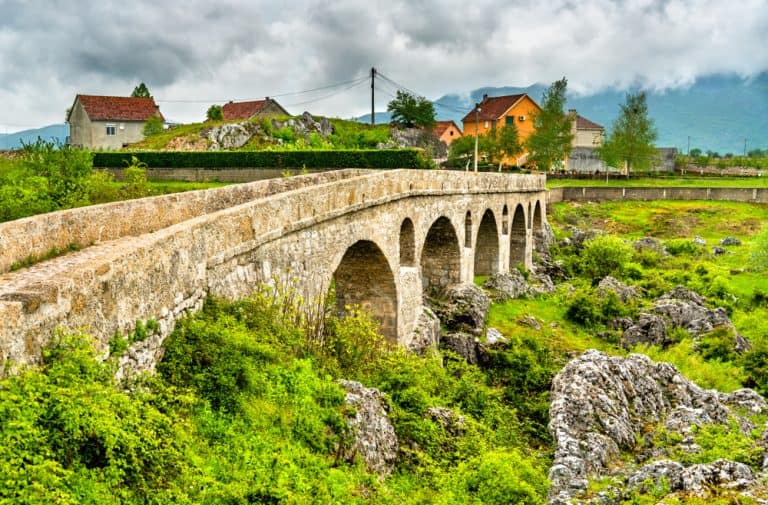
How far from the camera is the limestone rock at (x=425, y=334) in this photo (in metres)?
20.6

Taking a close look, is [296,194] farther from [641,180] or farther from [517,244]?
[641,180]

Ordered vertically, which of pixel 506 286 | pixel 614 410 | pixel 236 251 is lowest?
pixel 506 286

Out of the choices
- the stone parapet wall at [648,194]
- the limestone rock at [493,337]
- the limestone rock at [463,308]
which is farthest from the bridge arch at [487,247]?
the stone parapet wall at [648,194]

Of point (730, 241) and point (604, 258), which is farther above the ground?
point (604, 258)

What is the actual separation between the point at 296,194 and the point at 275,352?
425 centimetres

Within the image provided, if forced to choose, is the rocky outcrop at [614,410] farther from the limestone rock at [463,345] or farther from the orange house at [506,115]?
the orange house at [506,115]

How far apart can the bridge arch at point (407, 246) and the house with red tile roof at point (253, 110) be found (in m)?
42.2

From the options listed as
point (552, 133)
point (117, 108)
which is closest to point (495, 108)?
point (552, 133)

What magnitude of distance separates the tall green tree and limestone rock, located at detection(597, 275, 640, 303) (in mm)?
40040

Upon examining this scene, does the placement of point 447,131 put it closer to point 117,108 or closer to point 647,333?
point 117,108

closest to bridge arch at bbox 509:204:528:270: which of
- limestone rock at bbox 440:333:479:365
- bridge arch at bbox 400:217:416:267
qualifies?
limestone rock at bbox 440:333:479:365

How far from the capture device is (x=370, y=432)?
1066 centimetres

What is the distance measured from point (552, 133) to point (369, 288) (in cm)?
4790

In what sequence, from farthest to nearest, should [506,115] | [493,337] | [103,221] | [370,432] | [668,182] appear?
[506,115]
[668,182]
[493,337]
[103,221]
[370,432]
